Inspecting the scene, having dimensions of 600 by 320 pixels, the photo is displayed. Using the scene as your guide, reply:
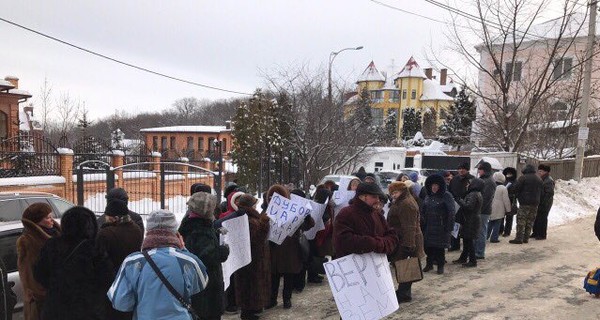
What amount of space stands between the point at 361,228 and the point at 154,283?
2231 mm

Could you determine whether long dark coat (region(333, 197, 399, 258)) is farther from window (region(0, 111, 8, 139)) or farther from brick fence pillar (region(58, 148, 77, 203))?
window (region(0, 111, 8, 139))

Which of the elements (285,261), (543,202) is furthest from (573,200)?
(285,261)

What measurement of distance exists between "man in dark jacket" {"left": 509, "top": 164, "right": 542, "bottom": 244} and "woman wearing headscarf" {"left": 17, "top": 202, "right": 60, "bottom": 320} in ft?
30.0

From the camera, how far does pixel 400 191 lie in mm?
6266

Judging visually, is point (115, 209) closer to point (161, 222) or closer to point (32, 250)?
point (32, 250)

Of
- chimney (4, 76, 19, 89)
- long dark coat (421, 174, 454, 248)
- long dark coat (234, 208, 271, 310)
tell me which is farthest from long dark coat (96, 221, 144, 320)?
chimney (4, 76, 19, 89)

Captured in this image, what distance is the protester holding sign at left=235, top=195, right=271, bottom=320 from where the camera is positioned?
5.69m

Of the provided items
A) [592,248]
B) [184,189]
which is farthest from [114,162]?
[592,248]

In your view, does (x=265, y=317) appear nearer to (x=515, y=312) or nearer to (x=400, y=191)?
(x=400, y=191)

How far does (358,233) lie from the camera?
450 centimetres

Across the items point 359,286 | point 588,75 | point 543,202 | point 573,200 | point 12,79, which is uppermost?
point 12,79

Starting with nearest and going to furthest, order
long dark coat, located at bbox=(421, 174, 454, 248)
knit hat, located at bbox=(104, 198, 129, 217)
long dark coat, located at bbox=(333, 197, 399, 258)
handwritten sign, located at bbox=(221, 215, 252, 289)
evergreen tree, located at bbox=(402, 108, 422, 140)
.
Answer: knit hat, located at bbox=(104, 198, 129, 217) → long dark coat, located at bbox=(333, 197, 399, 258) → handwritten sign, located at bbox=(221, 215, 252, 289) → long dark coat, located at bbox=(421, 174, 454, 248) → evergreen tree, located at bbox=(402, 108, 422, 140)

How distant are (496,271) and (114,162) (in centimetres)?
1387

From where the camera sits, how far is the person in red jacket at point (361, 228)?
444 cm
